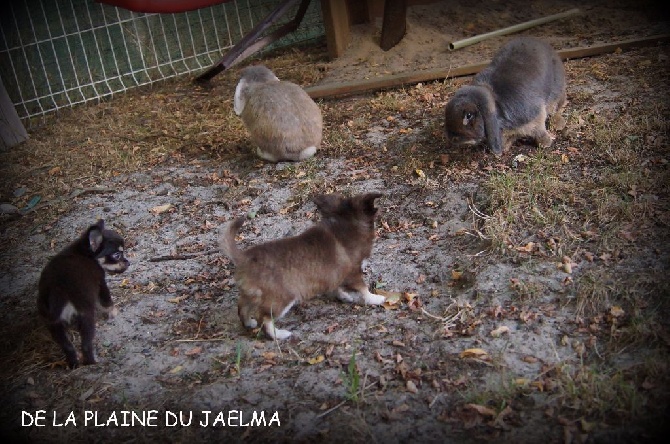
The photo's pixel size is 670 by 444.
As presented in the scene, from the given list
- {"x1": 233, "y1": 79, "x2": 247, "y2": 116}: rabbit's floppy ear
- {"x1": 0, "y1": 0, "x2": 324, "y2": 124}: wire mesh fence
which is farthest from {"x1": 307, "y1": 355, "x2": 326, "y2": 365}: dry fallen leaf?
{"x1": 0, "y1": 0, "x2": 324, "y2": 124}: wire mesh fence

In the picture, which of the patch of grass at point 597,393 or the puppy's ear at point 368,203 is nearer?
the patch of grass at point 597,393

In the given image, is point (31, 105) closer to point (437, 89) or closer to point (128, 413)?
point (437, 89)

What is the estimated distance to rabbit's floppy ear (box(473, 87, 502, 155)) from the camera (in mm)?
5680

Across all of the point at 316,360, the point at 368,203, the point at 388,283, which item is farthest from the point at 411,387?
the point at 368,203

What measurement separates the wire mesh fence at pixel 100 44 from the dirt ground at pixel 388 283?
153cm

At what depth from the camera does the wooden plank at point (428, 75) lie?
730 cm

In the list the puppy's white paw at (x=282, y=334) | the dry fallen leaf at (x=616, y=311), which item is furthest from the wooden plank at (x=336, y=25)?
the dry fallen leaf at (x=616, y=311)

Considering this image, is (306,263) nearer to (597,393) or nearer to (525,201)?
(597,393)

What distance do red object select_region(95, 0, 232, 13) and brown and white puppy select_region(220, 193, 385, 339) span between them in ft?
13.1

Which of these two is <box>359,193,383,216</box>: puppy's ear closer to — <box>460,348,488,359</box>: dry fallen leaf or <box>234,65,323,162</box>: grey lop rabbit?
<box>460,348,488,359</box>: dry fallen leaf

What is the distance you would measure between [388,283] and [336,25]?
502cm

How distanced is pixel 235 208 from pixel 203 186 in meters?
0.67

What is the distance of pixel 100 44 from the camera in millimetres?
9086

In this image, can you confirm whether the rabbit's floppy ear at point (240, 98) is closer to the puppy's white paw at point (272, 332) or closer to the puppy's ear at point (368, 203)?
the puppy's ear at point (368, 203)
